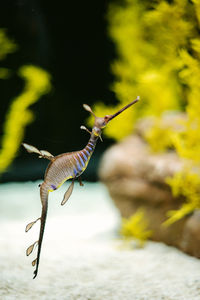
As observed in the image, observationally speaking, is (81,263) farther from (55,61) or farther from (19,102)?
(55,61)

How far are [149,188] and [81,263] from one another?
1.13 m

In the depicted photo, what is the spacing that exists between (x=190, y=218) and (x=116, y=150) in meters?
1.32

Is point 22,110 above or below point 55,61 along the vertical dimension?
below

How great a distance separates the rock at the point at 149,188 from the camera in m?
2.58

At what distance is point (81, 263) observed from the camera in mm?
2189

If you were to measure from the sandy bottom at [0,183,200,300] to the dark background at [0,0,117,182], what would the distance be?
Answer: 1.01 ft

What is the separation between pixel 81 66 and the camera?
2305 mm

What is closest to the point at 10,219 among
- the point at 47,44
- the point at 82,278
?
the point at 82,278

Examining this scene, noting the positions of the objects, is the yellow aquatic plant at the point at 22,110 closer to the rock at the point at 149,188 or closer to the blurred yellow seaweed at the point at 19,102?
the blurred yellow seaweed at the point at 19,102

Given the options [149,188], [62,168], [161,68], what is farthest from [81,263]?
[161,68]

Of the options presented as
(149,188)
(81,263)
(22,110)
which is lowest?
(149,188)

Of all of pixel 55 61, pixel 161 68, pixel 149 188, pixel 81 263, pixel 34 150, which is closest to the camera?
pixel 34 150

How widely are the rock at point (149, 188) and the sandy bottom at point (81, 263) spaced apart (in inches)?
6.0

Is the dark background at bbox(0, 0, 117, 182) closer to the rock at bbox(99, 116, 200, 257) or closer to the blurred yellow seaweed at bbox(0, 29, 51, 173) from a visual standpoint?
the blurred yellow seaweed at bbox(0, 29, 51, 173)
